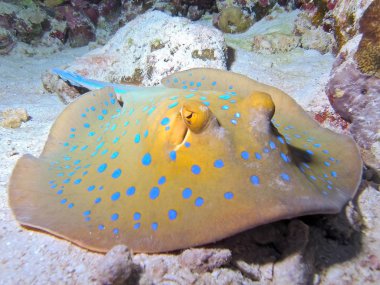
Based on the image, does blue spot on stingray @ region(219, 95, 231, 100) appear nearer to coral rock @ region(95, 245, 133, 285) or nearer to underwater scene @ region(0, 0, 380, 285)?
underwater scene @ region(0, 0, 380, 285)

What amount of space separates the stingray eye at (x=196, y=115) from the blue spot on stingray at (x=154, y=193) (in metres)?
0.55

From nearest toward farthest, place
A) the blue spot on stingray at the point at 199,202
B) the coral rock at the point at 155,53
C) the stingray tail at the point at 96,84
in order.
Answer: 1. the blue spot on stingray at the point at 199,202
2. the stingray tail at the point at 96,84
3. the coral rock at the point at 155,53

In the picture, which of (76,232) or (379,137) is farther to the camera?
(379,137)

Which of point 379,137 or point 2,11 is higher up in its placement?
point 379,137

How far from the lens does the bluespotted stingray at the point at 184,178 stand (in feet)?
6.33

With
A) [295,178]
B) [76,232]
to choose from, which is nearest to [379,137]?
[295,178]

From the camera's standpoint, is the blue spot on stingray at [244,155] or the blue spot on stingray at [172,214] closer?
the blue spot on stingray at [172,214]

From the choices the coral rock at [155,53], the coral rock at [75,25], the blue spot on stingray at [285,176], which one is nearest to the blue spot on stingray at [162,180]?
the blue spot on stingray at [285,176]

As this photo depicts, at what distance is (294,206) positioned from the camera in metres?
1.86

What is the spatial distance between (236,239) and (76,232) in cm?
125

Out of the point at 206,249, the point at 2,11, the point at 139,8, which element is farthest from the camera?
the point at 139,8

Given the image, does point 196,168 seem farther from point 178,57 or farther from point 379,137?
point 178,57

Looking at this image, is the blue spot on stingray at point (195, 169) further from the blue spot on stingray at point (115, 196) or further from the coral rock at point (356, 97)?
the coral rock at point (356, 97)

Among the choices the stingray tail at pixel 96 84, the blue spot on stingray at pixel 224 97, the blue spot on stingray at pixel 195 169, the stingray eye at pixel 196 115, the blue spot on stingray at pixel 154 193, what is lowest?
the stingray tail at pixel 96 84
